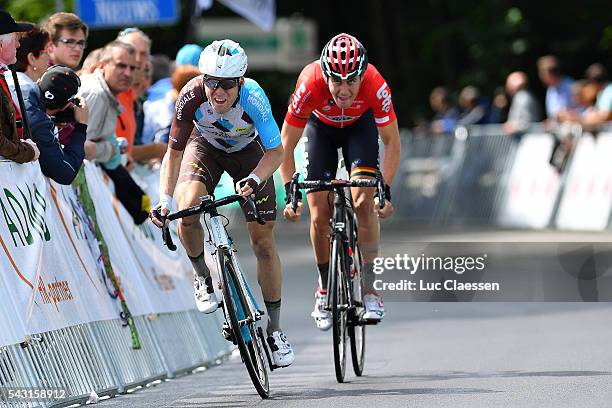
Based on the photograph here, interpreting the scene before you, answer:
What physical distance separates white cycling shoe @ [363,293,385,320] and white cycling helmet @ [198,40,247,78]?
233 centimetres

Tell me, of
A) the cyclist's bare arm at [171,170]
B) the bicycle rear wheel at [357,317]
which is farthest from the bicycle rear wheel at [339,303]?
the cyclist's bare arm at [171,170]

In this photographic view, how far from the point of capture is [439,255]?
11914 millimetres

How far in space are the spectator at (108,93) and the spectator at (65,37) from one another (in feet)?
1.32

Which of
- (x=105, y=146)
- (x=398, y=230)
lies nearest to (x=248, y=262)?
(x=398, y=230)

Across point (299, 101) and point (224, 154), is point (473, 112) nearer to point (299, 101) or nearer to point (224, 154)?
point (299, 101)

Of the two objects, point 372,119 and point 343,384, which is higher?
point 372,119

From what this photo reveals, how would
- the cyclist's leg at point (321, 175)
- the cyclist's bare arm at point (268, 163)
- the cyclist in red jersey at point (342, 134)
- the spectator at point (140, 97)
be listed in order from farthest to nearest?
the spectator at point (140, 97), the cyclist's leg at point (321, 175), the cyclist in red jersey at point (342, 134), the cyclist's bare arm at point (268, 163)

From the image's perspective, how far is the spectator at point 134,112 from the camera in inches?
513

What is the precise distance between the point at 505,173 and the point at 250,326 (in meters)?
15.6

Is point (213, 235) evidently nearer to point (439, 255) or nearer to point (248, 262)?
point (439, 255)

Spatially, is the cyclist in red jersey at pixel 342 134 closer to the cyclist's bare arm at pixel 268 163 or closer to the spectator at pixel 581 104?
the cyclist's bare arm at pixel 268 163

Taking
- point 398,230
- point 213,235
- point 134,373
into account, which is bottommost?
point 398,230

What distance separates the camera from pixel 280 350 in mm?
10398

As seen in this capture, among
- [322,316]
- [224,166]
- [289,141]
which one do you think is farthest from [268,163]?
[322,316]
